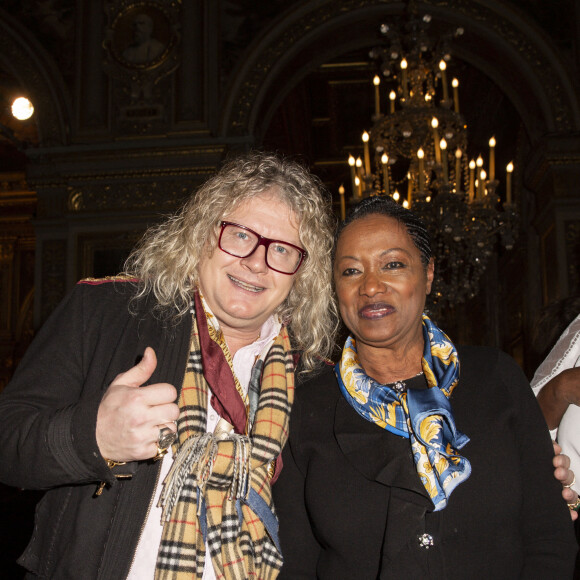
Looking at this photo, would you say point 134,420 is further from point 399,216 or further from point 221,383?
point 399,216

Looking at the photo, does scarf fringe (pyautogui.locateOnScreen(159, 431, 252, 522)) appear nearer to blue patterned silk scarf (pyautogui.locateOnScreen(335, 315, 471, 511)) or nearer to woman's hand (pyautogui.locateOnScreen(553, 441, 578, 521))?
blue patterned silk scarf (pyautogui.locateOnScreen(335, 315, 471, 511))

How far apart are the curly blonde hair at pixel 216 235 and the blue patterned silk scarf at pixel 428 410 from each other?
247 millimetres

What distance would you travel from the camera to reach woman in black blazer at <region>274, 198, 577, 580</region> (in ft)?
5.49

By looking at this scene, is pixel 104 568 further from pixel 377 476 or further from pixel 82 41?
pixel 82 41

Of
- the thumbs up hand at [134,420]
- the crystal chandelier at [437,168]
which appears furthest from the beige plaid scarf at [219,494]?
the crystal chandelier at [437,168]

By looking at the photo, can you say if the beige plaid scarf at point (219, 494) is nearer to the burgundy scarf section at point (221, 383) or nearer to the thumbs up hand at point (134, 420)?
the burgundy scarf section at point (221, 383)

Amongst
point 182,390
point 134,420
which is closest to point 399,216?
point 182,390

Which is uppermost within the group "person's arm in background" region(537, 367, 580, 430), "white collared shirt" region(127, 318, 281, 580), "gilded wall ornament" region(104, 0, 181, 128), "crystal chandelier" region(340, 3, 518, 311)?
"gilded wall ornament" region(104, 0, 181, 128)

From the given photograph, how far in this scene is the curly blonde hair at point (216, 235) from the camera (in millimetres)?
1943

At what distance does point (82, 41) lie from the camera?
24.5ft

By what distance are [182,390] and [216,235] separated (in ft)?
1.74

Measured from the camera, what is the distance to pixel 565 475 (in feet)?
5.85

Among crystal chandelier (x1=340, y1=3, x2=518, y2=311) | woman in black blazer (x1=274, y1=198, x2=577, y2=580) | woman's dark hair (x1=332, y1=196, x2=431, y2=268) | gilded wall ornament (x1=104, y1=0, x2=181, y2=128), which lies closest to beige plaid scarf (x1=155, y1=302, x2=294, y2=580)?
woman in black blazer (x1=274, y1=198, x2=577, y2=580)

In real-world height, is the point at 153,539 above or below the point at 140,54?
below
